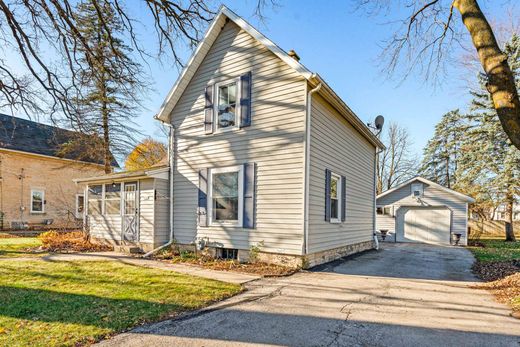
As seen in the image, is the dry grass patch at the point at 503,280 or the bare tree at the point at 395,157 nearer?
the dry grass patch at the point at 503,280

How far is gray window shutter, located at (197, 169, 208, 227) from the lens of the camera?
912cm

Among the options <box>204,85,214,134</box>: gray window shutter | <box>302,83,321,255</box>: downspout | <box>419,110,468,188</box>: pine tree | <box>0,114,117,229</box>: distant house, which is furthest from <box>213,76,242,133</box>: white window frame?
<box>419,110,468,188</box>: pine tree

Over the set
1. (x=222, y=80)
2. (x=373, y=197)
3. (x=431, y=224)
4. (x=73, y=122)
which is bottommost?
(x=431, y=224)

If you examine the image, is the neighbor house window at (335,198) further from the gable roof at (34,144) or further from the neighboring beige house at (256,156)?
the gable roof at (34,144)

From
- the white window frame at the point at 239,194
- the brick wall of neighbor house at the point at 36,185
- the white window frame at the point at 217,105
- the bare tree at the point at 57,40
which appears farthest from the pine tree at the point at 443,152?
the brick wall of neighbor house at the point at 36,185

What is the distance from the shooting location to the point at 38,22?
6516 millimetres

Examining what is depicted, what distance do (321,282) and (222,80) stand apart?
6.57 meters

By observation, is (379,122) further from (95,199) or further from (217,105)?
(95,199)

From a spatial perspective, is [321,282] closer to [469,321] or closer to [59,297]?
[469,321]

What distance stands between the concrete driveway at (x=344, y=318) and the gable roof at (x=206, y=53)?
485 centimetres

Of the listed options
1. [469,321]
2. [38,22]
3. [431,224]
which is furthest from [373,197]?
[38,22]

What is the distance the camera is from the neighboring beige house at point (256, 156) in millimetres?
7656

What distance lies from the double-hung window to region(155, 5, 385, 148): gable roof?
4.24ft

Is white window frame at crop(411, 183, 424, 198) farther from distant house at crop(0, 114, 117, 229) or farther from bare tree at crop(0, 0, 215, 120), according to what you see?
distant house at crop(0, 114, 117, 229)
